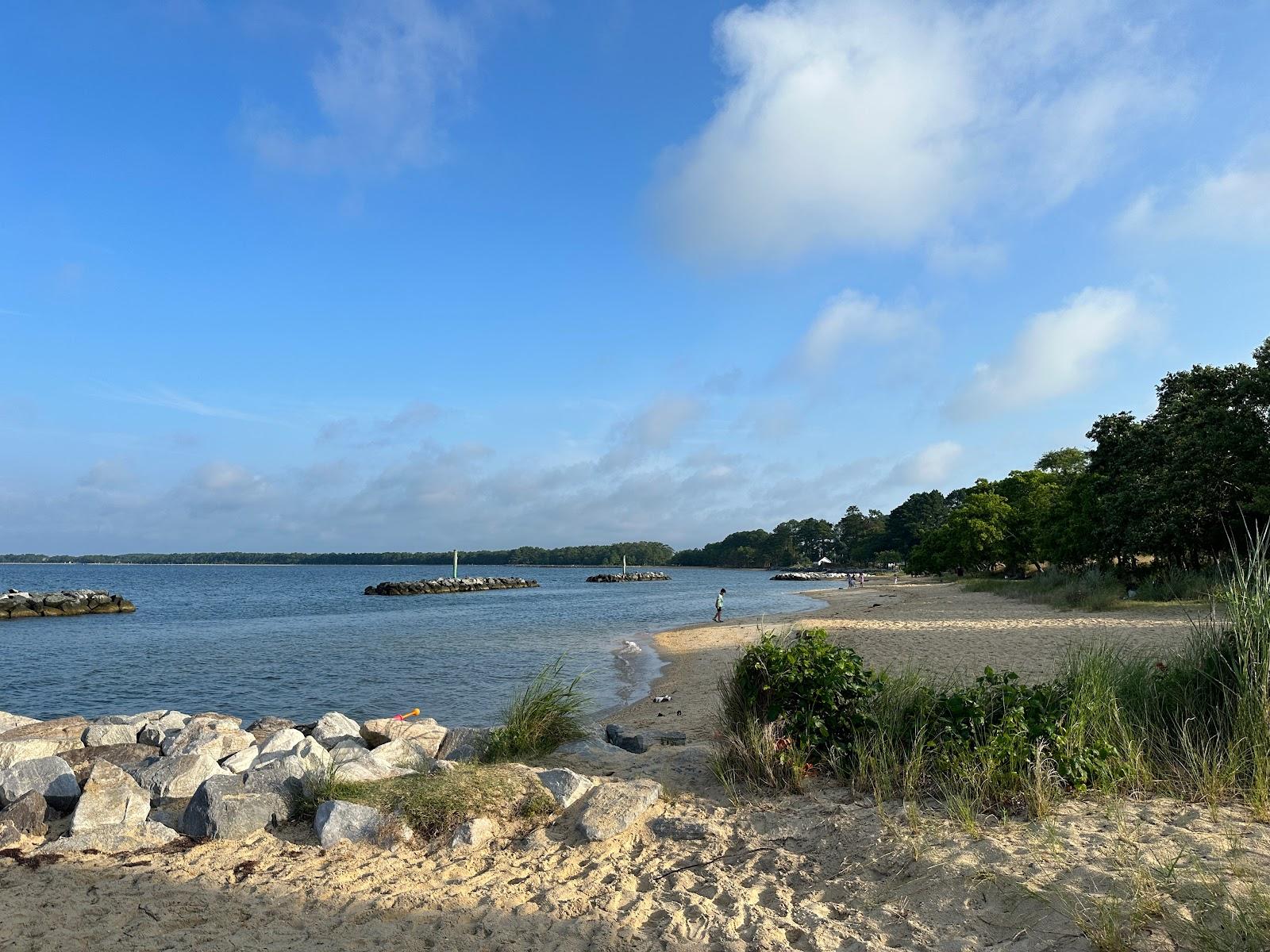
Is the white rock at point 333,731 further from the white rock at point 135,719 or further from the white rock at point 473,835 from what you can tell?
the white rock at point 473,835

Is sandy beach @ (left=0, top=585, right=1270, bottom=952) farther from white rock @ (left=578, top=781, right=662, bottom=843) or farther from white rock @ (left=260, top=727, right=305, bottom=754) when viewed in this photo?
white rock @ (left=260, top=727, right=305, bottom=754)

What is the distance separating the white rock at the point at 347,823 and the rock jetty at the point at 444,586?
67.2 metres

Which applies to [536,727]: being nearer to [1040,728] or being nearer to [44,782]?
[44,782]

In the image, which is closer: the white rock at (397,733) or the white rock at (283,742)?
the white rock at (283,742)

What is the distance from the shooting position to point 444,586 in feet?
264

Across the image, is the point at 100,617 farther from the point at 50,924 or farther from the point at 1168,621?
the point at 1168,621

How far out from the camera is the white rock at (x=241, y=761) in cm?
812

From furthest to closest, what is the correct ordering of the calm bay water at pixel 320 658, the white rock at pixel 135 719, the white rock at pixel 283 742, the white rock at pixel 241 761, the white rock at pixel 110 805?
the calm bay water at pixel 320 658 → the white rock at pixel 135 719 → the white rock at pixel 283 742 → the white rock at pixel 241 761 → the white rock at pixel 110 805

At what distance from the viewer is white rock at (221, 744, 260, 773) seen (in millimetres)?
8117

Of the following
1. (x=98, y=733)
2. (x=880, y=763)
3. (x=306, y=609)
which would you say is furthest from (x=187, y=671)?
(x=306, y=609)

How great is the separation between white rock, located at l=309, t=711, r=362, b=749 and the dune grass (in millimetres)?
5422

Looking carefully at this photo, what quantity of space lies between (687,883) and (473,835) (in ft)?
5.67

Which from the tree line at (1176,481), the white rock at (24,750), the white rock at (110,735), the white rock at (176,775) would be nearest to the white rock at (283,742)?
the white rock at (176,775)

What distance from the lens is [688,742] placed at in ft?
28.9
